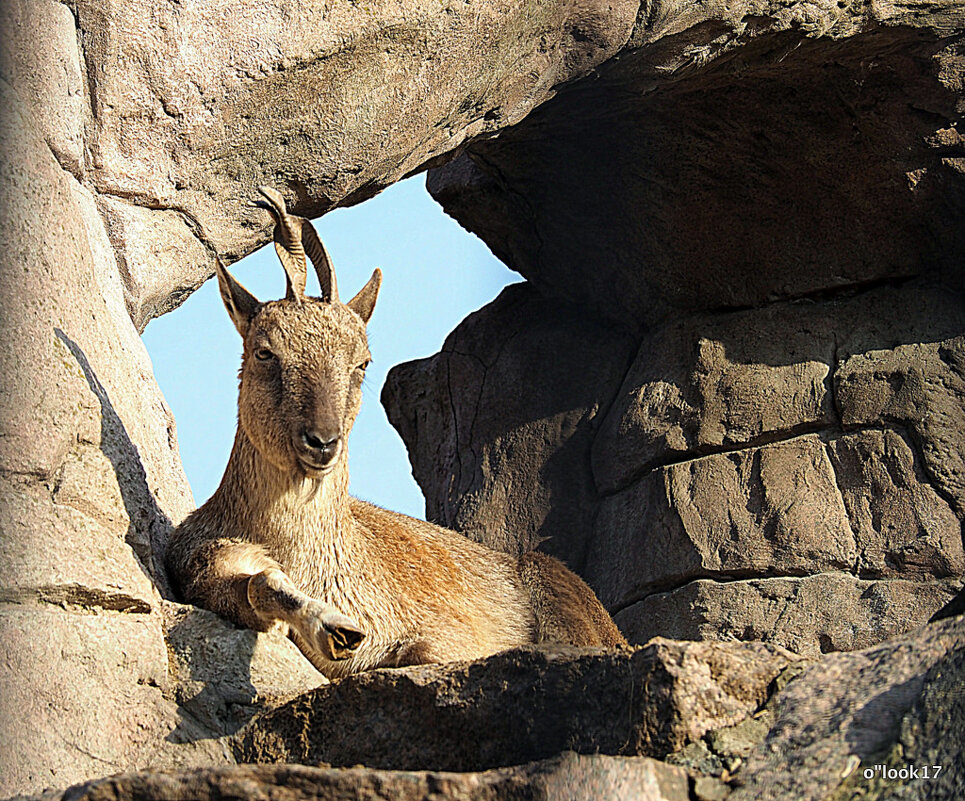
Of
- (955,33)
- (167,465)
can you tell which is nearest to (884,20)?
(955,33)

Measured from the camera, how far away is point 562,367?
9742 millimetres

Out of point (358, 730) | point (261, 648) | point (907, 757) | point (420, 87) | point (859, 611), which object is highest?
point (420, 87)

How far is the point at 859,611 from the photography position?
806 cm

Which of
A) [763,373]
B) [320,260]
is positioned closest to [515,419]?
[763,373]

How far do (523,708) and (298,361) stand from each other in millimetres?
2120

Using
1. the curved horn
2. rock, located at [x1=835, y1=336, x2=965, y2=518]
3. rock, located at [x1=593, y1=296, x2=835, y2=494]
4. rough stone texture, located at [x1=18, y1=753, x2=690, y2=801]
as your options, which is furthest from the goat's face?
rock, located at [x1=835, y1=336, x2=965, y2=518]

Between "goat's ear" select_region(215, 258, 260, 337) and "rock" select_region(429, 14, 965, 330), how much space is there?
2721mm

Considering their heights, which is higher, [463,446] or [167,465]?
[463,446]

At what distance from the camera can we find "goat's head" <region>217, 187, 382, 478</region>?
17.2 feet

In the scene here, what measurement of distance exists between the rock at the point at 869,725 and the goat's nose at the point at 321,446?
2267 mm

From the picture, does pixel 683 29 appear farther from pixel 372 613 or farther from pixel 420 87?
pixel 372 613

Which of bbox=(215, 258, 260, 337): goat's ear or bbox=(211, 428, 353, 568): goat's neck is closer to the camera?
bbox=(211, 428, 353, 568): goat's neck

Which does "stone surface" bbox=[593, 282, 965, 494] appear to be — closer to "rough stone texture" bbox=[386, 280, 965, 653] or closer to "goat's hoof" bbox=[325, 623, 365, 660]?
"rough stone texture" bbox=[386, 280, 965, 653]

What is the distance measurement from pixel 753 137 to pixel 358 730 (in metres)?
5.50
